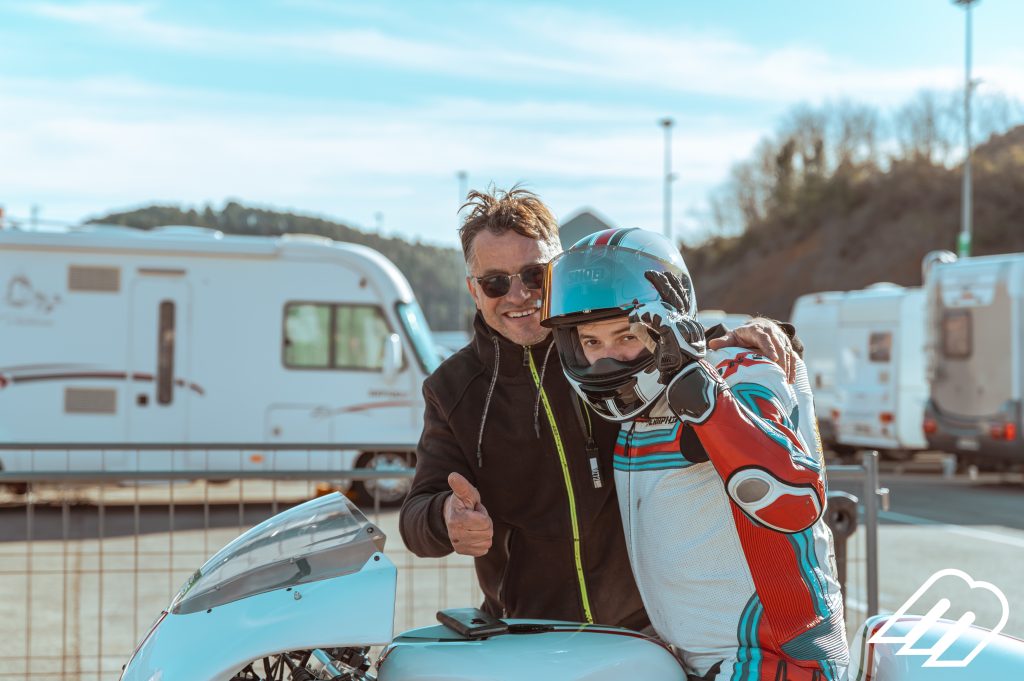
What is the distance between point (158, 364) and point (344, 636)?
10.9 meters

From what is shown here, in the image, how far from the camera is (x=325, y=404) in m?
12.3

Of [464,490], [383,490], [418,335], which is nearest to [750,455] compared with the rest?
[464,490]

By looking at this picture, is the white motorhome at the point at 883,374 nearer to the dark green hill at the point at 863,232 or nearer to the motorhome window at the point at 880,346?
the motorhome window at the point at 880,346

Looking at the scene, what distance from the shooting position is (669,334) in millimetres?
2049

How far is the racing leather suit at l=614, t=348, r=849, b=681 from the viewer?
1996 mm

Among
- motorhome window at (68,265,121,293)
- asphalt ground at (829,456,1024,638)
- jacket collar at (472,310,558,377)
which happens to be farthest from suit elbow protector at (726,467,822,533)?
motorhome window at (68,265,121,293)

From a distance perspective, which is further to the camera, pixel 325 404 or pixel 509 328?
pixel 325 404

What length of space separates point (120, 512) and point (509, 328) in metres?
9.58

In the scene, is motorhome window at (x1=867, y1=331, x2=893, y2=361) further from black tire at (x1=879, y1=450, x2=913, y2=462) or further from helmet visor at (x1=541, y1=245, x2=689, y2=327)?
helmet visor at (x1=541, y1=245, x2=689, y2=327)

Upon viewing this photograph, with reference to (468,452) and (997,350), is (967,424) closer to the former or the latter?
(997,350)

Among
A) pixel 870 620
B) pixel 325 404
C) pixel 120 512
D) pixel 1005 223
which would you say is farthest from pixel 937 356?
pixel 1005 223

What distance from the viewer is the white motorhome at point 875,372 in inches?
679

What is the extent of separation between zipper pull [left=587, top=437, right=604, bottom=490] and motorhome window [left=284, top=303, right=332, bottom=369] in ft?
32.7

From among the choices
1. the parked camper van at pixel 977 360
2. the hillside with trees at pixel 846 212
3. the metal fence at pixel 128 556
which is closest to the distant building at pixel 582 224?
the metal fence at pixel 128 556
